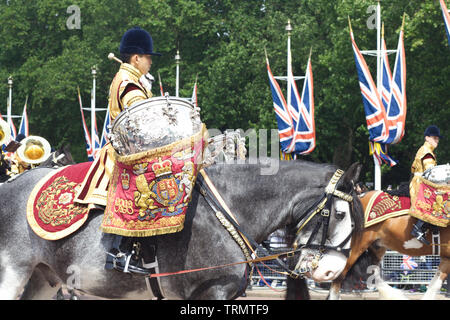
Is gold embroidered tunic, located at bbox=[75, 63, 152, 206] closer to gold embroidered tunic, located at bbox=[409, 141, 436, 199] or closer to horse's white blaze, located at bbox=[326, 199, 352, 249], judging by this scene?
horse's white blaze, located at bbox=[326, 199, 352, 249]

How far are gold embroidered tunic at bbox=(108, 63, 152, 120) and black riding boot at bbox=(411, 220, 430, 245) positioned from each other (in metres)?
6.00

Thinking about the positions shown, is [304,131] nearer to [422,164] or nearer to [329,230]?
[422,164]

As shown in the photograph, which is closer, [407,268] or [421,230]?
[421,230]

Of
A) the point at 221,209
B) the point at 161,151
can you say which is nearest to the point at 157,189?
the point at 161,151

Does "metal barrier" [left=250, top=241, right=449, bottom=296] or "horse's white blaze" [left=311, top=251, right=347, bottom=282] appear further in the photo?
"metal barrier" [left=250, top=241, right=449, bottom=296]

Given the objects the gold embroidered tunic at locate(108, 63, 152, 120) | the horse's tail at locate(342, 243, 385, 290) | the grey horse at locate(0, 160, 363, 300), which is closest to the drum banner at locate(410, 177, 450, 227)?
the horse's tail at locate(342, 243, 385, 290)

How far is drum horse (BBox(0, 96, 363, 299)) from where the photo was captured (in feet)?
17.1

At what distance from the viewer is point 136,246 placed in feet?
17.5

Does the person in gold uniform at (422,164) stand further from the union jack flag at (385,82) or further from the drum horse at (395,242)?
the union jack flag at (385,82)

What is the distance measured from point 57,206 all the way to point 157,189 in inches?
37.8

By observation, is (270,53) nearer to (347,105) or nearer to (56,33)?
(347,105)

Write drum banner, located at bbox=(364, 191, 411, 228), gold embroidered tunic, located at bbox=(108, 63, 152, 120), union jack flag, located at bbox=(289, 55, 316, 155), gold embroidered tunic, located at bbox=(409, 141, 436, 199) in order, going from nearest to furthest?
gold embroidered tunic, located at bbox=(108, 63, 152, 120)
drum banner, located at bbox=(364, 191, 411, 228)
gold embroidered tunic, located at bbox=(409, 141, 436, 199)
union jack flag, located at bbox=(289, 55, 316, 155)

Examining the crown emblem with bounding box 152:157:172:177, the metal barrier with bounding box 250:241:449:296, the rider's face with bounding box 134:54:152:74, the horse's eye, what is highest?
the rider's face with bounding box 134:54:152:74

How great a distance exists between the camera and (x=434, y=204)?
1012 centimetres
